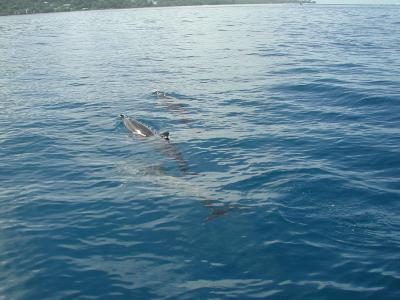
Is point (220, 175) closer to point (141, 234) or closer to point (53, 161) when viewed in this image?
point (141, 234)

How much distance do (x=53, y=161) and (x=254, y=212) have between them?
873 cm

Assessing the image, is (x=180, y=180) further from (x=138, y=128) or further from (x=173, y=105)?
(x=173, y=105)

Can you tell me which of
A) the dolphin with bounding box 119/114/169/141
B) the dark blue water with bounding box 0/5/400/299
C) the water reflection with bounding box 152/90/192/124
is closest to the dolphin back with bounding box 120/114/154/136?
the dolphin with bounding box 119/114/169/141

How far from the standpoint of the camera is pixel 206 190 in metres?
13.9

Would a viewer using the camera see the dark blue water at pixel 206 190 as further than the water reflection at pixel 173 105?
No

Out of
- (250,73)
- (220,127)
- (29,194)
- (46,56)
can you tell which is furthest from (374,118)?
(46,56)

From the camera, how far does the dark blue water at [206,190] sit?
9883 mm

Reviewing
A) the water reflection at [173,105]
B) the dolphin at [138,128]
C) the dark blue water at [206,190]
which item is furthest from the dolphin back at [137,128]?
the water reflection at [173,105]

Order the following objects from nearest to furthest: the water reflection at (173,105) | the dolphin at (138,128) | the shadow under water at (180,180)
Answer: the shadow under water at (180,180) → the dolphin at (138,128) → the water reflection at (173,105)

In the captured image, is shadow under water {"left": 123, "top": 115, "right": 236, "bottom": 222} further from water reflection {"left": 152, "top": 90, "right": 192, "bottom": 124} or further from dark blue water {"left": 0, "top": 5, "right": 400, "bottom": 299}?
water reflection {"left": 152, "top": 90, "right": 192, "bottom": 124}

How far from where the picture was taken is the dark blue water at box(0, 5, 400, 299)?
988cm

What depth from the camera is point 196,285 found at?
31.3 feet

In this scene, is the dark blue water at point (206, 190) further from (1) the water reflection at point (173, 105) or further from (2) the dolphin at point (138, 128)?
(2) the dolphin at point (138, 128)

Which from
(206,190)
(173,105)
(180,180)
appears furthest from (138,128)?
(206,190)
